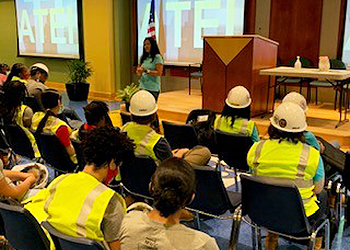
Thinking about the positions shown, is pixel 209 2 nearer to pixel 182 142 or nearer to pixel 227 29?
pixel 227 29

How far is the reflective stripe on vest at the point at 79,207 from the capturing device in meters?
1.64

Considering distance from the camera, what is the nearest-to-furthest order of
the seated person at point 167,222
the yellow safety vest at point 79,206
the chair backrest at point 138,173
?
the seated person at point 167,222
the yellow safety vest at point 79,206
the chair backrest at point 138,173

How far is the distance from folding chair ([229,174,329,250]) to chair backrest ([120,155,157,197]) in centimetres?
63

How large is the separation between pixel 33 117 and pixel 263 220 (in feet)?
7.66

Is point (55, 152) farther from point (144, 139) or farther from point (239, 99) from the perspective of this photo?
point (239, 99)

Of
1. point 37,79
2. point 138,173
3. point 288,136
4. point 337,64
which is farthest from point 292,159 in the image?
point 337,64

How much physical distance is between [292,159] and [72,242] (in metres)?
1.32

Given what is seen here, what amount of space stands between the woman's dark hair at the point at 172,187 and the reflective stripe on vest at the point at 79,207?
0.97ft

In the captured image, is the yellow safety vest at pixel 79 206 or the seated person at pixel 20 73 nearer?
the yellow safety vest at pixel 79 206

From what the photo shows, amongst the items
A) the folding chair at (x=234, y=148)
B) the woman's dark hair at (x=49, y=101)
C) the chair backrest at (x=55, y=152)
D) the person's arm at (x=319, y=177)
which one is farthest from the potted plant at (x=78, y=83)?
the person's arm at (x=319, y=177)

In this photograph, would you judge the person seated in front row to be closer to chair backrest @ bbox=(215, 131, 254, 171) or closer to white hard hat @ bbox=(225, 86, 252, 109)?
chair backrest @ bbox=(215, 131, 254, 171)

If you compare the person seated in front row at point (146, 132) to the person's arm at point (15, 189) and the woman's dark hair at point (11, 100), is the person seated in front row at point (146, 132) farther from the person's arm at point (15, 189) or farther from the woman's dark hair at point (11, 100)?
the woman's dark hair at point (11, 100)

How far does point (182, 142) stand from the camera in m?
3.75

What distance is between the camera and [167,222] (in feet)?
4.78
